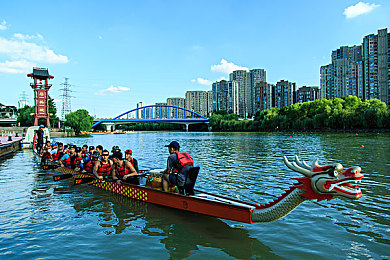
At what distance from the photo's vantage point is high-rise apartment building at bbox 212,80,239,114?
174m

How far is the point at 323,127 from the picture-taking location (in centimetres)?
7169

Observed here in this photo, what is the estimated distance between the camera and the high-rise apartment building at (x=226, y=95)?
17350 cm

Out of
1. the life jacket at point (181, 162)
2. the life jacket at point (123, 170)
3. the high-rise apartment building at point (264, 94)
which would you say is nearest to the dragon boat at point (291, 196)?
the life jacket at point (181, 162)

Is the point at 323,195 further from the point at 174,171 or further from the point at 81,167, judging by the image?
the point at 81,167

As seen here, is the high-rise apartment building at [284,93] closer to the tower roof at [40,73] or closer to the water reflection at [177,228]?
the tower roof at [40,73]

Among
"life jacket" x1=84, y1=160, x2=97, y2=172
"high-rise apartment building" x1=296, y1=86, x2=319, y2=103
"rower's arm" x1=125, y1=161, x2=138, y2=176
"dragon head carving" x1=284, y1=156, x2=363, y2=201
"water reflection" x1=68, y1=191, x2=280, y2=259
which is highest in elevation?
"high-rise apartment building" x1=296, y1=86, x2=319, y2=103

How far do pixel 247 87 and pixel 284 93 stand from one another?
30389mm

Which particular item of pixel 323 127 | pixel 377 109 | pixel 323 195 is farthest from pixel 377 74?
pixel 323 195

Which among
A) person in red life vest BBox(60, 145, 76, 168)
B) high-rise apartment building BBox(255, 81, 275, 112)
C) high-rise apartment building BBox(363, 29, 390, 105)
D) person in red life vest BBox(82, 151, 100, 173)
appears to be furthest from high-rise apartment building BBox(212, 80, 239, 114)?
person in red life vest BBox(82, 151, 100, 173)

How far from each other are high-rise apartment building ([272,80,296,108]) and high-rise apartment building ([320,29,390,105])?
67.4ft

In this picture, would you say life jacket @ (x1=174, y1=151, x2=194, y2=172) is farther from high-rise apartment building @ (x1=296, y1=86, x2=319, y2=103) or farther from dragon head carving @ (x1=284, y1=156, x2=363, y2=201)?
high-rise apartment building @ (x1=296, y1=86, x2=319, y2=103)

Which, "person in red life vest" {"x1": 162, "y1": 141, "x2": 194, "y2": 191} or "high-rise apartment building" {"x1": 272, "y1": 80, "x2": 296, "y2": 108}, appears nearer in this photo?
"person in red life vest" {"x1": 162, "y1": 141, "x2": 194, "y2": 191}

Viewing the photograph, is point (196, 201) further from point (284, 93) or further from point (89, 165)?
point (284, 93)

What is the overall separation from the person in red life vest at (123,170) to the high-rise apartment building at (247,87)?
166 metres
